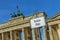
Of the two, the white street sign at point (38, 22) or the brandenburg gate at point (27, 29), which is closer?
the white street sign at point (38, 22)

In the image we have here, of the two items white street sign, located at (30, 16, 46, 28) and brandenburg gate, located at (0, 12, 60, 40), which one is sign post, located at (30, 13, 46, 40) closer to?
white street sign, located at (30, 16, 46, 28)

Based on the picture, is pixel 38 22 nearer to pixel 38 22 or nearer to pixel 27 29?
pixel 38 22

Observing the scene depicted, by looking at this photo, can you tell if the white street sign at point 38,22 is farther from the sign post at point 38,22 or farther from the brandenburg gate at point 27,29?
the brandenburg gate at point 27,29

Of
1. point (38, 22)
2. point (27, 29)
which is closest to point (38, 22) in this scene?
point (38, 22)

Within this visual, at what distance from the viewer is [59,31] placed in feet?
139

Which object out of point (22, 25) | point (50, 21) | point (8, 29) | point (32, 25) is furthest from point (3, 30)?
point (50, 21)

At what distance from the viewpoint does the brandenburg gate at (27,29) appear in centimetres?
4169

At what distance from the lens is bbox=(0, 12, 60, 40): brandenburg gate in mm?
41688

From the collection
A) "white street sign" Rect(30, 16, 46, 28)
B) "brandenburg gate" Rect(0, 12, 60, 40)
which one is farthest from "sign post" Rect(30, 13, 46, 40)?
"brandenburg gate" Rect(0, 12, 60, 40)

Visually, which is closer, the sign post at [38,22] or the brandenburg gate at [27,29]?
the sign post at [38,22]

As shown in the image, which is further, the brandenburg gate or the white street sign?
the brandenburg gate

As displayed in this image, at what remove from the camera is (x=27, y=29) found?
147 feet

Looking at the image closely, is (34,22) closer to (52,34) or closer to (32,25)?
(32,25)

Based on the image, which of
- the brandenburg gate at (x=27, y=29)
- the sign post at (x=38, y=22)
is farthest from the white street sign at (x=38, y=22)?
the brandenburg gate at (x=27, y=29)
